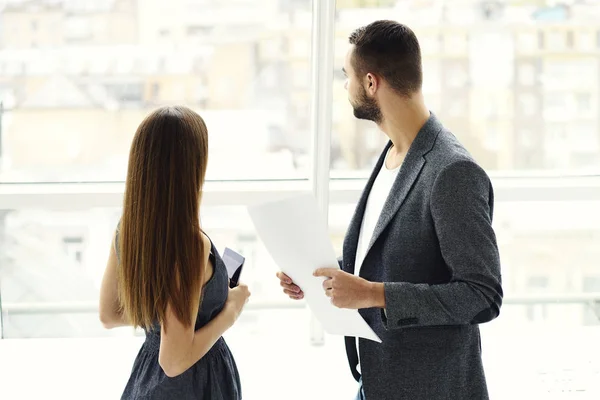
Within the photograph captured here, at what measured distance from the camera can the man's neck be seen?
1.92 m

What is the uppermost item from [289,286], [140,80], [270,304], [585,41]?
[585,41]

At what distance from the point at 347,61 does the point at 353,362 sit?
79 centimetres

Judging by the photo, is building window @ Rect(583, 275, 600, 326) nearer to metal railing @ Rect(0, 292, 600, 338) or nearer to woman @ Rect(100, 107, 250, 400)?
metal railing @ Rect(0, 292, 600, 338)

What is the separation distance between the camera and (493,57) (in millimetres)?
3510

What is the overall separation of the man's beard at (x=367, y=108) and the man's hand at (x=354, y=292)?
0.46 m

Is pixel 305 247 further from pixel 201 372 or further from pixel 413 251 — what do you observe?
pixel 201 372

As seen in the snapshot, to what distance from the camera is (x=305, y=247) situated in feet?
5.79

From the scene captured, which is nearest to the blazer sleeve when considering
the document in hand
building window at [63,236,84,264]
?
the document in hand

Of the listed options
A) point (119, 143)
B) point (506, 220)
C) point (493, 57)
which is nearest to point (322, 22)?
point (493, 57)

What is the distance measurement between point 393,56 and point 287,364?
186 cm

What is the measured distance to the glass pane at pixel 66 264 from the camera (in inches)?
140

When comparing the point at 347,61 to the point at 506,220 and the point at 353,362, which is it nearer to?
the point at 353,362

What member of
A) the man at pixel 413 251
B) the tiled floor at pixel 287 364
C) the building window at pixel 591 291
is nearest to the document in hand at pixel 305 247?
the man at pixel 413 251

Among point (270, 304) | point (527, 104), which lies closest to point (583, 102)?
point (527, 104)
